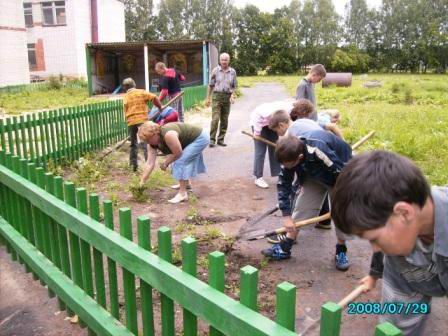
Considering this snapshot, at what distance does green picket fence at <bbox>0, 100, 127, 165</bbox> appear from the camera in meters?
6.72

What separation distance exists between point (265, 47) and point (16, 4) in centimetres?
2982

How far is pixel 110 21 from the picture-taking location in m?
34.7

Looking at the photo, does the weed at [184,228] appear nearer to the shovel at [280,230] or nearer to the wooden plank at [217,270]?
the shovel at [280,230]

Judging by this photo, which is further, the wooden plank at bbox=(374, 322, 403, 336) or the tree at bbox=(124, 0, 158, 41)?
the tree at bbox=(124, 0, 158, 41)

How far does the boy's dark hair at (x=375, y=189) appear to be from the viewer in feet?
4.23

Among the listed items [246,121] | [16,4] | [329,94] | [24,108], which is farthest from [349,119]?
[16,4]

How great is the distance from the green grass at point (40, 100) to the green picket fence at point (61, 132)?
8.84 meters

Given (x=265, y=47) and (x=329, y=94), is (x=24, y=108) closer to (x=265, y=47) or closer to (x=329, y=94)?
(x=329, y=94)

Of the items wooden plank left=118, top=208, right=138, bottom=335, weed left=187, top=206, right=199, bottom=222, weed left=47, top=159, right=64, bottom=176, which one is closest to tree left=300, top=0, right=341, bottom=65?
weed left=47, top=159, right=64, bottom=176

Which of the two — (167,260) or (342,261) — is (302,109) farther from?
(167,260)

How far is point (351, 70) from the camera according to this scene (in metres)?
50.9

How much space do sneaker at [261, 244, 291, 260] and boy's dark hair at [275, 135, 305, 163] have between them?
3.58ft

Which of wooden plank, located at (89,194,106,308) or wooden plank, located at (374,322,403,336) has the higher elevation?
wooden plank, located at (374,322,403,336)

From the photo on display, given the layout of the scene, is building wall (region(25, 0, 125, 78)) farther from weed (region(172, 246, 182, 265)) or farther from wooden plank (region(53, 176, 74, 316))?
wooden plank (region(53, 176, 74, 316))
